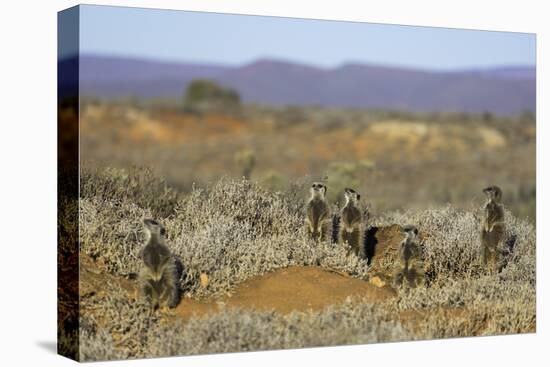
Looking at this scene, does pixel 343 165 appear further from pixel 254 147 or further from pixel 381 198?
pixel 254 147

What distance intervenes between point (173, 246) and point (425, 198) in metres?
16.8

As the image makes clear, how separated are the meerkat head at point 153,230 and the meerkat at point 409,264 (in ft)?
9.23

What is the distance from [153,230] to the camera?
10562 millimetres

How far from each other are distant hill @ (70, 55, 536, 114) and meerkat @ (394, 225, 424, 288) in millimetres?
2642

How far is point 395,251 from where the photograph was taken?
12.7m

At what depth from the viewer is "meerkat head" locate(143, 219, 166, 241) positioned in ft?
34.7

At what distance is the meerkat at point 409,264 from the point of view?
11.9 m

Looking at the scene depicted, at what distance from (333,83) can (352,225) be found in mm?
9395

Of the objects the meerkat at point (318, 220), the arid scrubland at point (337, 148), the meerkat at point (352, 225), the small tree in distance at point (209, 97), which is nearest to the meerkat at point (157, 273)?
the arid scrubland at point (337, 148)

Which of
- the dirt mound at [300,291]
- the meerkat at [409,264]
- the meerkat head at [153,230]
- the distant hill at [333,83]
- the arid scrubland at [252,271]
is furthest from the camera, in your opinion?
the distant hill at [333,83]

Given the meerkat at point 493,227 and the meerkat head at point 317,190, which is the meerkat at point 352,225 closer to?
the meerkat head at point 317,190

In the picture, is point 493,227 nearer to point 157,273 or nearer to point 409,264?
point 409,264

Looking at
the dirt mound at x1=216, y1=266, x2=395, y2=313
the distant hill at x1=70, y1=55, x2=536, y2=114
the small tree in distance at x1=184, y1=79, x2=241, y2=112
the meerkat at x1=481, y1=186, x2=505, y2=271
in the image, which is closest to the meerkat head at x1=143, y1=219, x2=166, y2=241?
the dirt mound at x1=216, y1=266, x2=395, y2=313

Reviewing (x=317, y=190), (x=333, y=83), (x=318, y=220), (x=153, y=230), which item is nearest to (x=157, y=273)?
(x=153, y=230)
